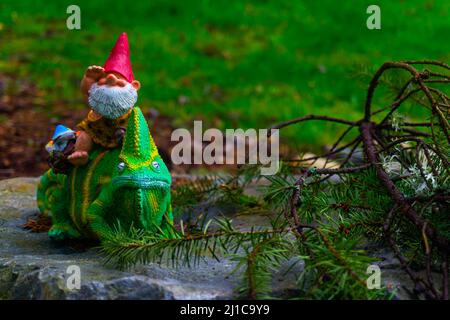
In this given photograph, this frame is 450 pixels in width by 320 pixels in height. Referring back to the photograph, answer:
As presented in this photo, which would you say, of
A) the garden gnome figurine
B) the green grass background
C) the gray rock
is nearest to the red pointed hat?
the garden gnome figurine

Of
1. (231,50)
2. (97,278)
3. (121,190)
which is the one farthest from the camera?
(231,50)

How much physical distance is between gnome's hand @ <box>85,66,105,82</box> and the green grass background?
251 centimetres

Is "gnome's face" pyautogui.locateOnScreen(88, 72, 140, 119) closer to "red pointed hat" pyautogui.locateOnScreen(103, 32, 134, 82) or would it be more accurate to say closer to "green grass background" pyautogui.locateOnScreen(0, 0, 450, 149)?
"red pointed hat" pyautogui.locateOnScreen(103, 32, 134, 82)

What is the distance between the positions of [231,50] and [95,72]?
3776mm

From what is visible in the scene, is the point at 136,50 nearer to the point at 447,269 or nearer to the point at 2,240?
the point at 2,240

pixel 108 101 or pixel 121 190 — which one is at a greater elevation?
pixel 108 101

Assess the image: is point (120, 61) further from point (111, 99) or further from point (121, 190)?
point (121, 190)

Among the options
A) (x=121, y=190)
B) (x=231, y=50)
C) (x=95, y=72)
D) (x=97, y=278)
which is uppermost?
(x=231, y=50)

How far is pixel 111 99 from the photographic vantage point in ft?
7.72

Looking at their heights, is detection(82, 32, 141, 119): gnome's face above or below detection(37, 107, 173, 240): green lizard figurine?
above

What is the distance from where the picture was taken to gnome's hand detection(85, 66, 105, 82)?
2408mm

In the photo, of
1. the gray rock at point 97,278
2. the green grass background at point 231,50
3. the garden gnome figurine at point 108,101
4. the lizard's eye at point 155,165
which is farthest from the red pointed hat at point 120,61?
the green grass background at point 231,50

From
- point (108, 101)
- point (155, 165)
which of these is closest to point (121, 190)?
point (155, 165)

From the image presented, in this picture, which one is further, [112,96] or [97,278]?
[112,96]
